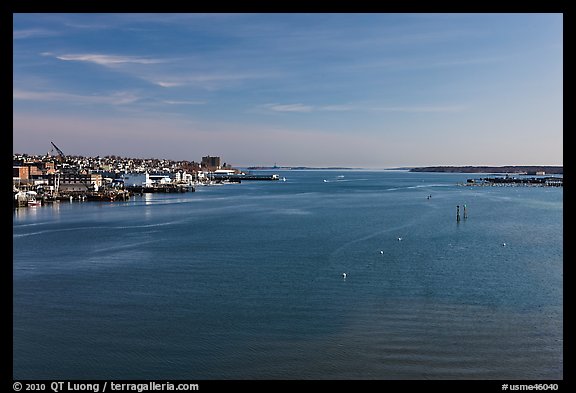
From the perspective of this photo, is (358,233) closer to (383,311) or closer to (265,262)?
(265,262)

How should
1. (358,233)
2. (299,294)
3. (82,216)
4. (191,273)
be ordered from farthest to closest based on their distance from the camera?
(82,216)
(358,233)
(191,273)
(299,294)

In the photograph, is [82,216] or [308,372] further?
[82,216]

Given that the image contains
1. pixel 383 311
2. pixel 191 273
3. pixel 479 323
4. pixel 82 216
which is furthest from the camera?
pixel 82 216
